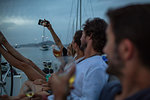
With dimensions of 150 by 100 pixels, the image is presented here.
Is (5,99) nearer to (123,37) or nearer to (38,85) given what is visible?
(38,85)

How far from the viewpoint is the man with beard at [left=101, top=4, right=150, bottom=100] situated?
83 cm

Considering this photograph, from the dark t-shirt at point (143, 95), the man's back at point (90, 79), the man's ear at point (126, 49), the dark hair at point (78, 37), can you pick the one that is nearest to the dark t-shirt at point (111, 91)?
the man's back at point (90, 79)

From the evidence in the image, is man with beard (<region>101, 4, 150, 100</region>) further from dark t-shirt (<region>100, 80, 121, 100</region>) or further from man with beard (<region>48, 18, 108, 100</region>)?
man with beard (<region>48, 18, 108, 100</region>)

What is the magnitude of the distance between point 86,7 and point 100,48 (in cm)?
538

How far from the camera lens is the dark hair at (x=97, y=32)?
180cm

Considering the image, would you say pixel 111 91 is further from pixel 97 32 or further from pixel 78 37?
pixel 78 37

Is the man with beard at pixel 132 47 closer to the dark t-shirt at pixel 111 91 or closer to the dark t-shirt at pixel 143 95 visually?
the dark t-shirt at pixel 143 95

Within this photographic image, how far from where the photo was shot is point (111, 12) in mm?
984

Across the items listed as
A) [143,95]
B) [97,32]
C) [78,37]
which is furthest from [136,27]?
[78,37]

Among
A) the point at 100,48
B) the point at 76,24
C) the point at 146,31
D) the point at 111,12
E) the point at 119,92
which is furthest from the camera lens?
the point at 76,24

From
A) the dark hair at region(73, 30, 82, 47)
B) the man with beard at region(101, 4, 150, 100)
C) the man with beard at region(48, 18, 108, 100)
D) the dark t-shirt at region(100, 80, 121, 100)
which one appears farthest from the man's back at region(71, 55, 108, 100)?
the dark hair at region(73, 30, 82, 47)

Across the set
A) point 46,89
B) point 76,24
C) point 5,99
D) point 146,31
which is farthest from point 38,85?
point 76,24

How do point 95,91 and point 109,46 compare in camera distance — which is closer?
point 109,46

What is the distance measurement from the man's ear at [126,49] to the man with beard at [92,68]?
581 mm
